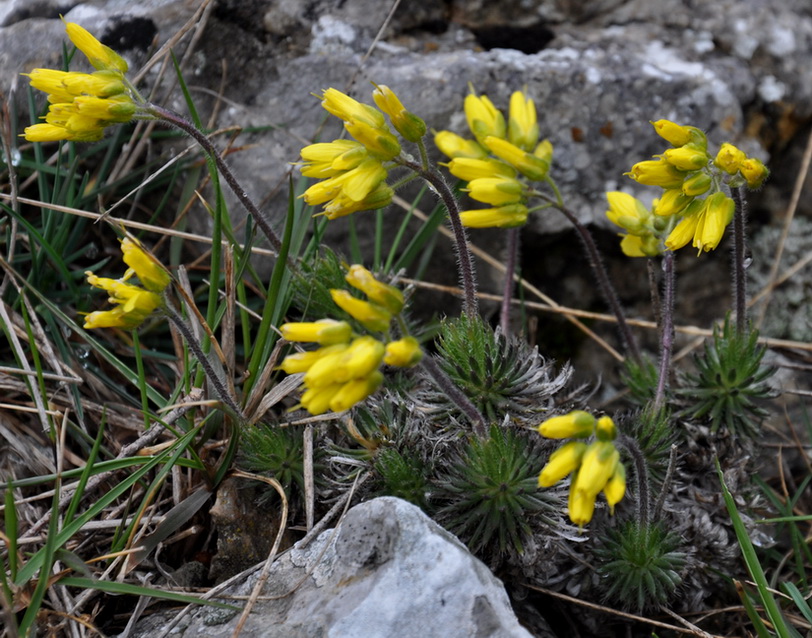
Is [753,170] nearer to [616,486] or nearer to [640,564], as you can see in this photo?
[616,486]

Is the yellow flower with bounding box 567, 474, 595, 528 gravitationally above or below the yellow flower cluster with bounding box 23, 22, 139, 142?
below

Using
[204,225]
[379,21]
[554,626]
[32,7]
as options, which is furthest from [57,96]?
[554,626]

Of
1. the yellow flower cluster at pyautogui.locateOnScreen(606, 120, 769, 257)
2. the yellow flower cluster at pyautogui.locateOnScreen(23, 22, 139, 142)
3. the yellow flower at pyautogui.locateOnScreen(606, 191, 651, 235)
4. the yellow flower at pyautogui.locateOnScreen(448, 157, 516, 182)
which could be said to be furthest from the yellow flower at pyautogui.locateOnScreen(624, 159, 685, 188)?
the yellow flower cluster at pyautogui.locateOnScreen(23, 22, 139, 142)

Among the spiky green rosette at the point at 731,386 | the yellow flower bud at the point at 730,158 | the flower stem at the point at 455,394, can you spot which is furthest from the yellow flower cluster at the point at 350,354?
the spiky green rosette at the point at 731,386

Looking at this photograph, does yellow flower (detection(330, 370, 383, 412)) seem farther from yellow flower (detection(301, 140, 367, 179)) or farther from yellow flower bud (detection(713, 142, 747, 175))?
yellow flower bud (detection(713, 142, 747, 175))

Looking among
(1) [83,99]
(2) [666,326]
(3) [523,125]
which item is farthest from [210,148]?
(2) [666,326]

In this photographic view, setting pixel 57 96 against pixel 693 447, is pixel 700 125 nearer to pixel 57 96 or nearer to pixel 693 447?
pixel 693 447

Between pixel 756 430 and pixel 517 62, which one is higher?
pixel 517 62
